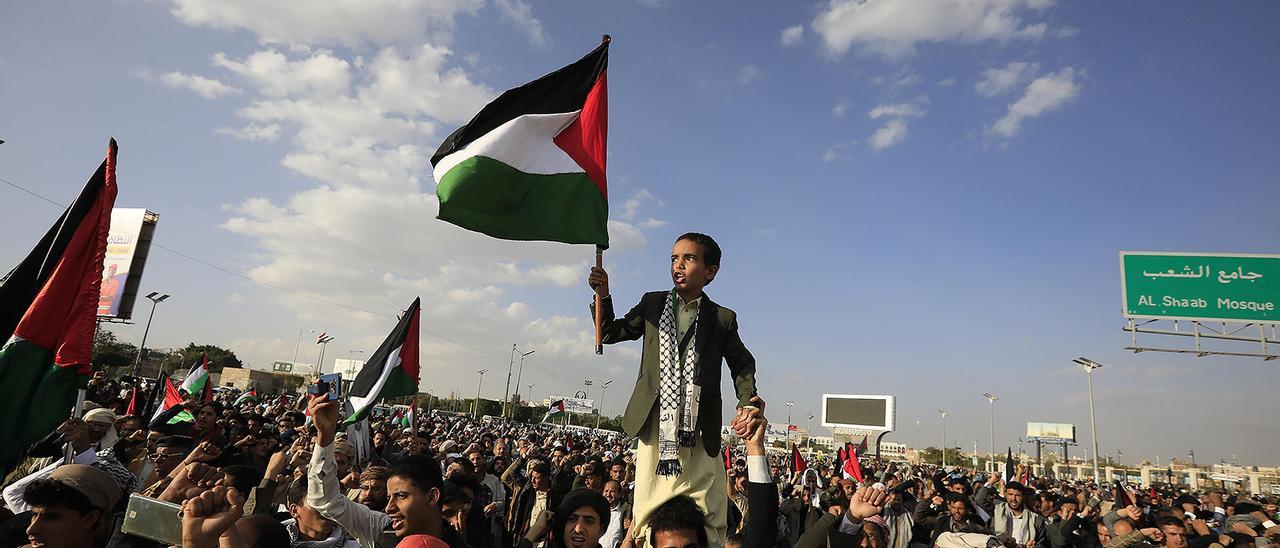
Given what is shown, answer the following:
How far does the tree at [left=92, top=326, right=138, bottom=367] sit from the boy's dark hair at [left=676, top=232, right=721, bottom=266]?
167 feet

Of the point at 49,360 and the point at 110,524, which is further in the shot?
the point at 49,360

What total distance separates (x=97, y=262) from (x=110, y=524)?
1.83 m

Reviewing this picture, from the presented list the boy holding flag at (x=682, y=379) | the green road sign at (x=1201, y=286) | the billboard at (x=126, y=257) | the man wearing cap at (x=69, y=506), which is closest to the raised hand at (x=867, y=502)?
the boy holding flag at (x=682, y=379)

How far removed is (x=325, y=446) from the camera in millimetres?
3764

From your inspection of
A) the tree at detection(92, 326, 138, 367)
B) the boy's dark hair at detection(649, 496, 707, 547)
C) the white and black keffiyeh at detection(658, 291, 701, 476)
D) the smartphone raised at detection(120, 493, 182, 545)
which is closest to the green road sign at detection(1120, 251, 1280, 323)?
the white and black keffiyeh at detection(658, 291, 701, 476)

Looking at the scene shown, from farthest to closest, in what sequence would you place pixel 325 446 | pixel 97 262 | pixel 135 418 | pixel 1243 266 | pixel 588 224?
pixel 1243 266 → pixel 135 418 → pixel 588 224 → pixel 97 262 → pixel 325 446

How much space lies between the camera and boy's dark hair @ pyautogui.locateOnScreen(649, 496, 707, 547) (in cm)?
314

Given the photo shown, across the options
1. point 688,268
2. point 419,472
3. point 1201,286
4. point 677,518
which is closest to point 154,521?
point 419,472

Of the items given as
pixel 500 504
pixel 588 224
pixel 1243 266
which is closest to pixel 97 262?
pixel 588 224

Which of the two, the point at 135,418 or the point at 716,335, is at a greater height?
the point at 716,335

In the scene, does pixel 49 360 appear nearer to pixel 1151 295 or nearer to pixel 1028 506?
pixel 1028 506

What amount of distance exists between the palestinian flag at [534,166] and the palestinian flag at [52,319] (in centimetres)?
224

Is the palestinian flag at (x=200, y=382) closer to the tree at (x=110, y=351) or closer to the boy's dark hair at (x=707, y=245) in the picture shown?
the boy's dark hair at (x=707, y=245)

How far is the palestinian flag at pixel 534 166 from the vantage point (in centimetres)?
461
